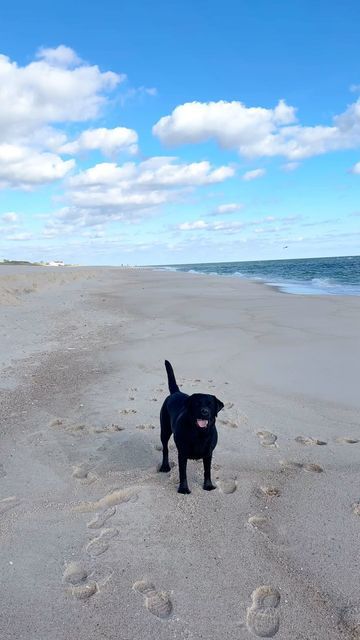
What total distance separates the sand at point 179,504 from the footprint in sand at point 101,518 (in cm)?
1

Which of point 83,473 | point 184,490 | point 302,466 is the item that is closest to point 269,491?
point 302,466

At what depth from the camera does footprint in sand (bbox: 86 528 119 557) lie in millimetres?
3029

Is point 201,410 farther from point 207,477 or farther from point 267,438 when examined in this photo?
point 267,438

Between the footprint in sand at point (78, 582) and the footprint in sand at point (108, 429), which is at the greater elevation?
the footprint in sand at point (108, 429)

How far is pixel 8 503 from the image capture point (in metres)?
3.65

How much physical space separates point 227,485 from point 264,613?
4.55ft

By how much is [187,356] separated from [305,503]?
15.9ft

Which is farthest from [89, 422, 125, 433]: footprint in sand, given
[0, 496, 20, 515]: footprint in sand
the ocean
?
the ocean

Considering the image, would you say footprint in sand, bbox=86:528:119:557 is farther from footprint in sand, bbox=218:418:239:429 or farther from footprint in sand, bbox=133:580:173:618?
footprint in sand, bbox=218:418:239:429

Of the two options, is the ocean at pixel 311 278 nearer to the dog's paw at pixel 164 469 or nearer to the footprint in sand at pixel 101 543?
the dog's paw at pixel 164 469

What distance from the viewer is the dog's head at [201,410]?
11.9 feet

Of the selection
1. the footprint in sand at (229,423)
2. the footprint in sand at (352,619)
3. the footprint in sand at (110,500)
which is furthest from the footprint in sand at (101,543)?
the footprint in sand at (229,423)

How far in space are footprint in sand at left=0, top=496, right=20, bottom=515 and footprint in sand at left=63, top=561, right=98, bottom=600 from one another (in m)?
0.91

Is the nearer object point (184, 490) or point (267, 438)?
point (184, 490)
